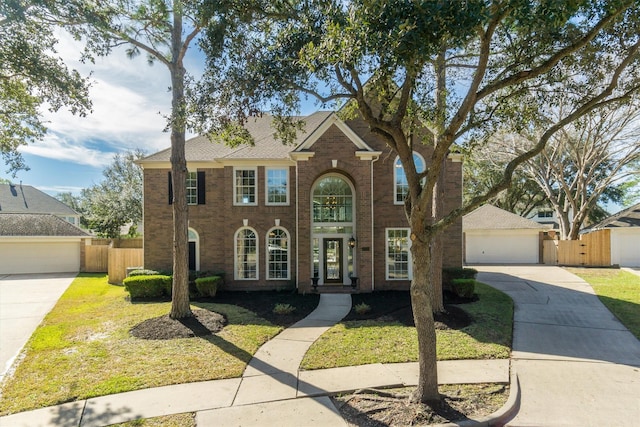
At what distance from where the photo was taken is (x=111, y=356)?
7152 mm

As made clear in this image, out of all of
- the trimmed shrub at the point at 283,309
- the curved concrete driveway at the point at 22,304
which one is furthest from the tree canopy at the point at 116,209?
the trimmed shrub at the point at 283,309

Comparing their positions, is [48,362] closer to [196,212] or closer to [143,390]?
[143,390]

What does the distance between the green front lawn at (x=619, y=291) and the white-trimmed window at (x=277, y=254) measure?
1130 centimetres

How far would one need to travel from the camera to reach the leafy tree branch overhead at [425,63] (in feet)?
14.2

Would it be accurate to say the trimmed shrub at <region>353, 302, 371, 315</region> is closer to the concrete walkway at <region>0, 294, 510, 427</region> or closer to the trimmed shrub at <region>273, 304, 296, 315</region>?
the trimmed shrub at <region>273, 304, 296, 315</region>

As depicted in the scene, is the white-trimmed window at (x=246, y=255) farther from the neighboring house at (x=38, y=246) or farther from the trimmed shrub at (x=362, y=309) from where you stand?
the neighboring house at (x=38, y=246)

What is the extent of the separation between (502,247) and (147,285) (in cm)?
2255

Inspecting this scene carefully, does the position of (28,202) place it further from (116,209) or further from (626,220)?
(626,220)

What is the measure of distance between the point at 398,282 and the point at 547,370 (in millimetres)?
7937

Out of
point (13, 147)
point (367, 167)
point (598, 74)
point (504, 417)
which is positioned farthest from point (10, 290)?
point (598, 74)

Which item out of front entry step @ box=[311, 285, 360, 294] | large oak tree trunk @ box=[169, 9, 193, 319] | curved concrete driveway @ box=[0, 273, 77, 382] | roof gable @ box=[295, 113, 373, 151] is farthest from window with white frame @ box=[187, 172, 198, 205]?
front entry step @ box=[311, 285, 360, 294]

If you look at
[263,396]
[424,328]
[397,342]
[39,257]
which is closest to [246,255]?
[397,342]

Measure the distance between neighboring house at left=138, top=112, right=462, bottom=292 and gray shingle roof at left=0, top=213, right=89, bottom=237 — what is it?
11220 millimetres

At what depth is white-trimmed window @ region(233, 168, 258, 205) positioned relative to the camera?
48.6 feet
